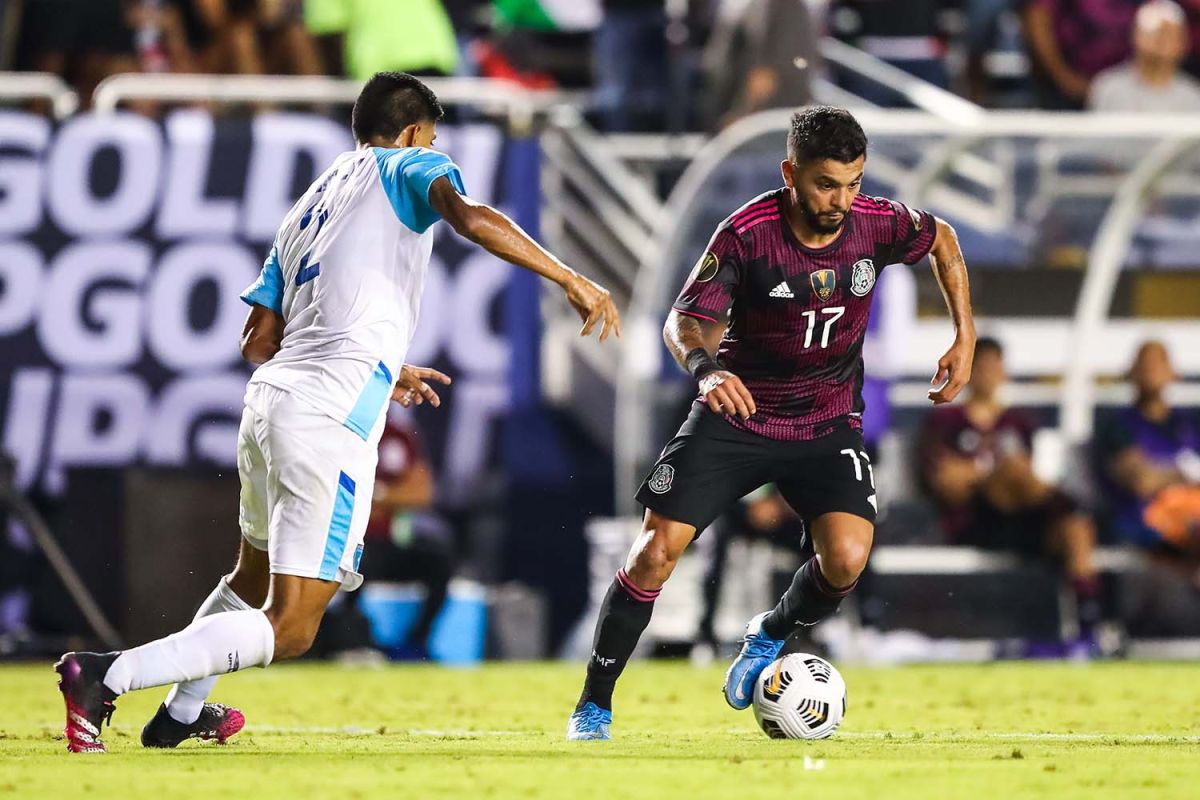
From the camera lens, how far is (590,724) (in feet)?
24.7

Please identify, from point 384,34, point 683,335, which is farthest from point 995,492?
point 683,335

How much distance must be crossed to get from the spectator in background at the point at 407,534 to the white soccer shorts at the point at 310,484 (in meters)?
6.09

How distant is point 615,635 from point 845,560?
882 millimetres

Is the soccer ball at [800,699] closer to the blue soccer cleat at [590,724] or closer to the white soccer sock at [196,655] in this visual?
the blue soccer cleat at [590,724]

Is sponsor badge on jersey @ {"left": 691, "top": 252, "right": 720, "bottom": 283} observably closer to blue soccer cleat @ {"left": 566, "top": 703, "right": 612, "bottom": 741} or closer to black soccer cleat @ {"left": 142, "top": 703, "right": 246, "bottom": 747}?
blue soccer cleat @ {"left": 566, "top": 703, "right": 612, "bottom": 741}

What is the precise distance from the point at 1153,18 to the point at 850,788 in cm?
1034

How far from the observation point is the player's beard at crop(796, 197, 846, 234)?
7566 mm

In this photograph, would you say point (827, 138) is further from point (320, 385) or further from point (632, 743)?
point (632, 743)

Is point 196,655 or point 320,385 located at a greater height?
point 320,385

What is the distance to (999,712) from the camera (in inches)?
367

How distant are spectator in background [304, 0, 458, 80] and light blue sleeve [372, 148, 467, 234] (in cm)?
718

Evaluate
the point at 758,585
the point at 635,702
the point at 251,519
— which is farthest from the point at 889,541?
the point at 251,519

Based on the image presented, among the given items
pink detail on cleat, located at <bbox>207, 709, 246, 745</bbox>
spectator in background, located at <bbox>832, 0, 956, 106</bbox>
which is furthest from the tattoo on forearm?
spectator in background, located at <bbox>832, 0, 956, 106</bbox>

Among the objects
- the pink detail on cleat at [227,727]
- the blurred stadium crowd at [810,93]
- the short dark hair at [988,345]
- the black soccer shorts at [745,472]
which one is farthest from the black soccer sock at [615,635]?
the short dark hair at [988,345]
